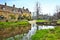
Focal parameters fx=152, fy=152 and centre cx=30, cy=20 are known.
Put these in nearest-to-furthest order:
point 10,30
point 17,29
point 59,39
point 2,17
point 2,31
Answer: point 59,39 < point 2,31 < point 10,30 < point 17,29 < point 2,17

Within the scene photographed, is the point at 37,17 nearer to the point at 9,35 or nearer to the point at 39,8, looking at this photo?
the point at 39,8

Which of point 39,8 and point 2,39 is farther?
point 39,8

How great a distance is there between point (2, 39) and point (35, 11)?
28.1 m

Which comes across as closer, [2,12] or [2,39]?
[2,39]

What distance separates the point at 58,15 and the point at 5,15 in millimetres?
20821

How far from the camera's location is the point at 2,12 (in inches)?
988

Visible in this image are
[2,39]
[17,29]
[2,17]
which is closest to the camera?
[2,39]

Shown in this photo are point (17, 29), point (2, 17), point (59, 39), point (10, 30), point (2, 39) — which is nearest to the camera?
point (59, 39)

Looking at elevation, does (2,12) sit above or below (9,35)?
above

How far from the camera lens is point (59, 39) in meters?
9.05

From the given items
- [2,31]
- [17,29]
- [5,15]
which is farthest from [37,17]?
[2,31]

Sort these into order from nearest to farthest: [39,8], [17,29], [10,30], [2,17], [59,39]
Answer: [59,39] → [10,30] → [17,29] → [2,17] → [39,8]

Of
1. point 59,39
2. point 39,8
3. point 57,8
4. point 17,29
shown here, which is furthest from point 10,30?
point 57,8

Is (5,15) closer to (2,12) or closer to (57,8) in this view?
(2,12)
